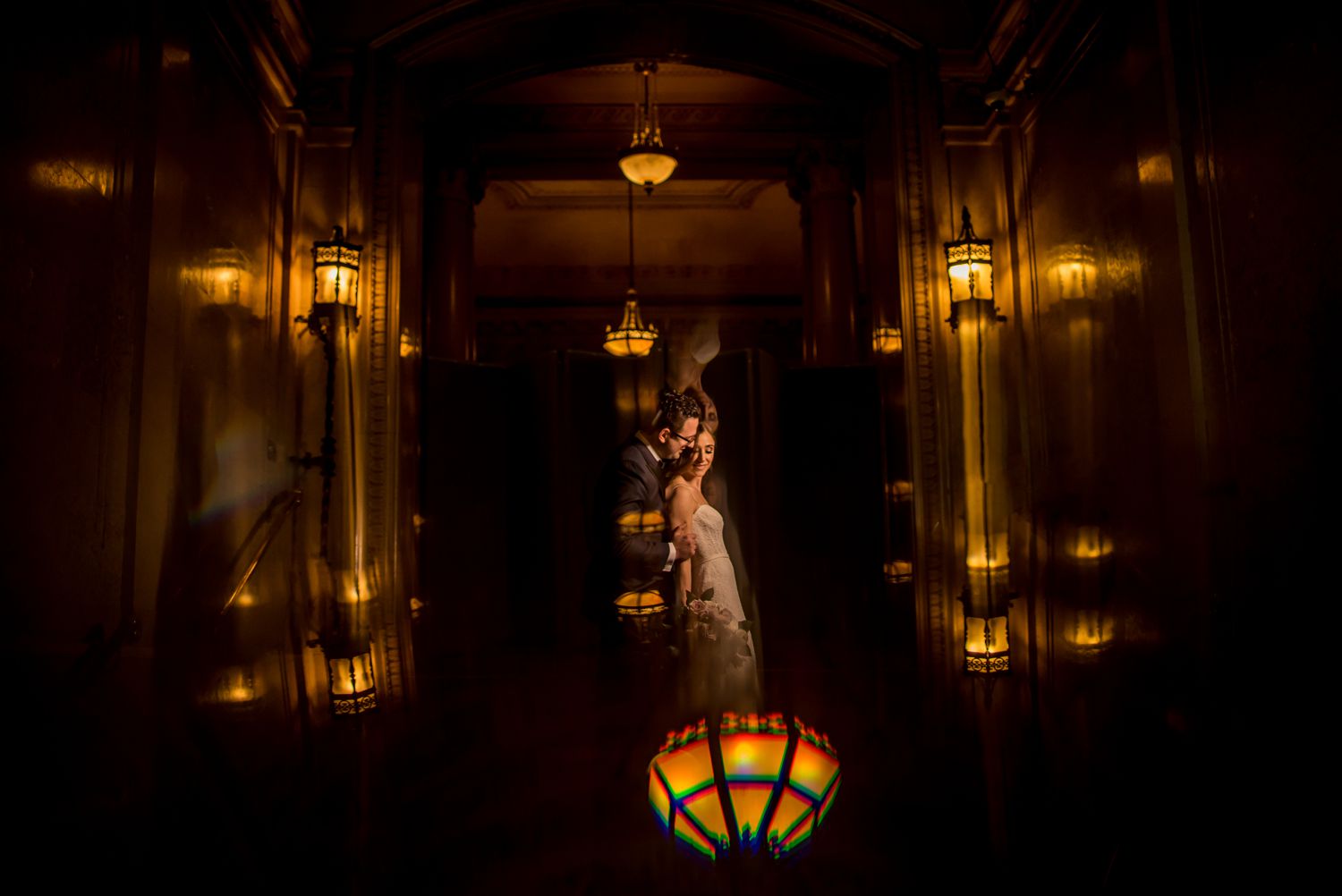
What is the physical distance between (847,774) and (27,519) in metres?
3.62

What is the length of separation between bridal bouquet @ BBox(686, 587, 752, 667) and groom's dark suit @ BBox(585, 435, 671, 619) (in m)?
0.19

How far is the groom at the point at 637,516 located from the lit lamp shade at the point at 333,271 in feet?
6.26

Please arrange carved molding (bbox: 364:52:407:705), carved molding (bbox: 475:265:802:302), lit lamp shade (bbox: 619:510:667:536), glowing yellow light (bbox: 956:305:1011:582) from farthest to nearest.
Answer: carved molding (bbox: 475:265:802:302) < lit lamp shade (bbox: 619:510:667:536) < carved molding (bbox: 364:52:407:705) < glowing yellow light (bbox: 956:305:1011:582)

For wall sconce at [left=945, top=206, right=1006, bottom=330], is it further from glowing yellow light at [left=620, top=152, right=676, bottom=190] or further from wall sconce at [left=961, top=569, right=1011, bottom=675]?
glowing yellow light at [left=620, top=152, right=676, bottom=190]

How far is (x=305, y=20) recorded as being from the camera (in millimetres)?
4887

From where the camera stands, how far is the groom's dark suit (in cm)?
529

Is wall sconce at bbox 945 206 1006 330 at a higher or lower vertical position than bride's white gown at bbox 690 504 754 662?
higher

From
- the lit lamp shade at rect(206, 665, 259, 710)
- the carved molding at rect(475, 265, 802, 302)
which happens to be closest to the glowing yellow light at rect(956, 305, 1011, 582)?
the lit lamp shade at rect(206, 665, 259, 710)

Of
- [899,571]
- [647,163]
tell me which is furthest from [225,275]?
[899,571]

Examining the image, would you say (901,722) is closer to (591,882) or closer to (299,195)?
(591,882)

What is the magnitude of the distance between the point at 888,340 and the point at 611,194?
18.5 feet

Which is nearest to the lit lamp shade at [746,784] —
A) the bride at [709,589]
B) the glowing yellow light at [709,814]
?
the glowing yellow light at [709,814]

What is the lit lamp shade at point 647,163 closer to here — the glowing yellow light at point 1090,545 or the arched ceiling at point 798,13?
the arched ceiling at point 798,13

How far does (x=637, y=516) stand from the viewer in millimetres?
5375
